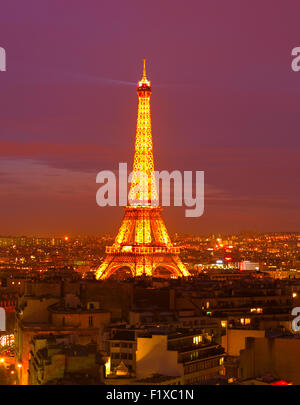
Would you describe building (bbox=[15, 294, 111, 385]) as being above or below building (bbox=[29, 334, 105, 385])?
above

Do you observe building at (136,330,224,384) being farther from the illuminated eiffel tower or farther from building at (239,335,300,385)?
the illuminated eiffel tower

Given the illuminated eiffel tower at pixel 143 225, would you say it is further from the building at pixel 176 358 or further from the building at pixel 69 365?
the building at pixel 69 365

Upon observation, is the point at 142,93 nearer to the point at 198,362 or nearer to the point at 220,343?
the point at 220,343

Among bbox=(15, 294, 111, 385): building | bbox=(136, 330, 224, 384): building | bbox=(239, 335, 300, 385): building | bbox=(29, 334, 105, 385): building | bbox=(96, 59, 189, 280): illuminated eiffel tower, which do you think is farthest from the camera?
bbox=(96, 59, 189, 280): illuminated eiffel tower

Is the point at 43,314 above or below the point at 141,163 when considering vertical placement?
below

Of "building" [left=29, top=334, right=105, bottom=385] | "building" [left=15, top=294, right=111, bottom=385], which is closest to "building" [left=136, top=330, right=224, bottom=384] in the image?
"building" [left=29, top=334, right=105, bottom=385]

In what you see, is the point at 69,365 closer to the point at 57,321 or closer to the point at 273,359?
the point at 273,359
